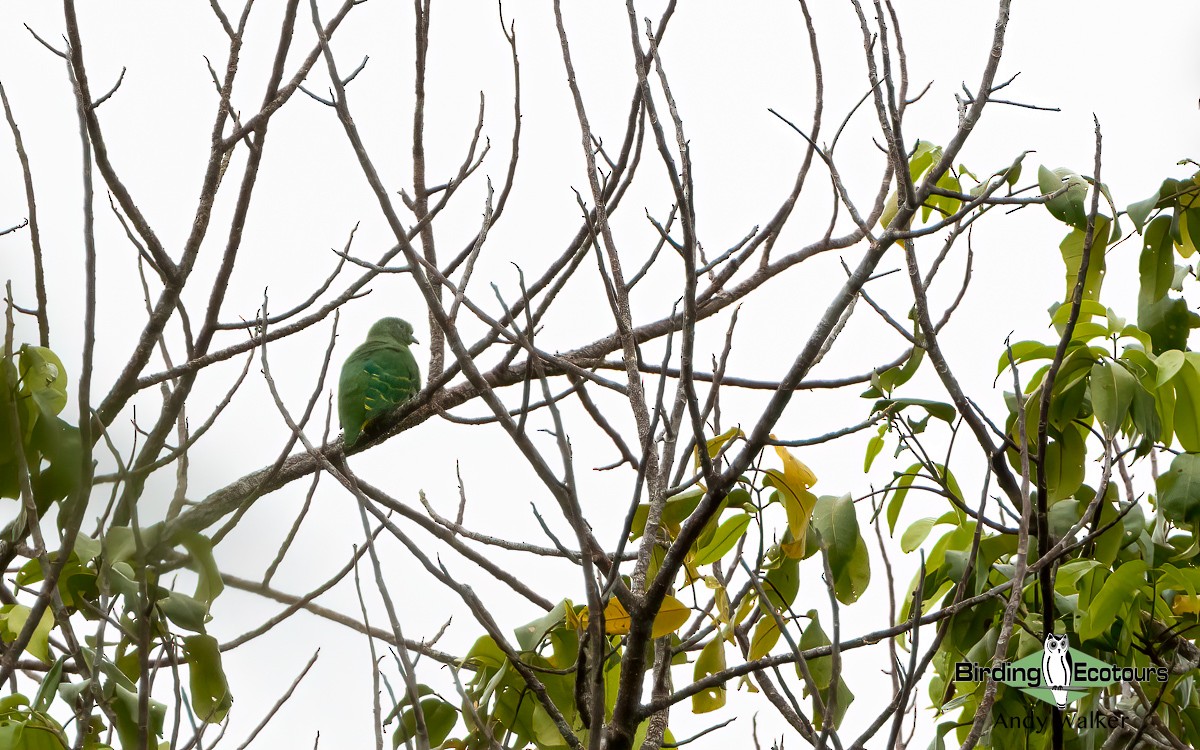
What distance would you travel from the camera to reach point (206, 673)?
1798 mm

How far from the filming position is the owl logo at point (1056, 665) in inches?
75.6

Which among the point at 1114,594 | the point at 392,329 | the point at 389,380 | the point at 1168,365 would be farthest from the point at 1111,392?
the point at 392,329

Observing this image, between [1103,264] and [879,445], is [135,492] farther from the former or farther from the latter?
[1103,264]

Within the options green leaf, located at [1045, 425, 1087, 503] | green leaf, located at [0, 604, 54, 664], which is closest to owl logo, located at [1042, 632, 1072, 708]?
green leaf, located at [1045, 425, 1087, 503]

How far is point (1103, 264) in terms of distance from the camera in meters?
2.12

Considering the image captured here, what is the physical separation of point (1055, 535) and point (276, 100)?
2.16m

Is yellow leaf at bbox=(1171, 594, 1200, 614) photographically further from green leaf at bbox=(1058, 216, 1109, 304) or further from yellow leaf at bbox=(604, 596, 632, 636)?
yellow leaf at bbox=(604, 596, 632, 636)

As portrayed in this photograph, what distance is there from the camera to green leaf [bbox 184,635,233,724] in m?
1.79

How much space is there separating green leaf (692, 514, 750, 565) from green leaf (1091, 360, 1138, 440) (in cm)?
66

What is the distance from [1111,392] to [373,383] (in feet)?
10.9

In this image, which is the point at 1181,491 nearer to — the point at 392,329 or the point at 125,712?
the point at 125,712

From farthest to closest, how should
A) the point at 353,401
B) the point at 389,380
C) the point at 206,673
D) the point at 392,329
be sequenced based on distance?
1. the point at 392,329
2. the point at 389,380
3. the point at 353,401
4. the point at 206,673

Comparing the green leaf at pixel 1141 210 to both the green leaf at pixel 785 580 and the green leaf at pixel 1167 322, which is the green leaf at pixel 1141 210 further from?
the green leaf at pixel 785 580

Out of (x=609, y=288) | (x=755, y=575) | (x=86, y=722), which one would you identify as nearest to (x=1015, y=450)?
(x=755, y=575)
